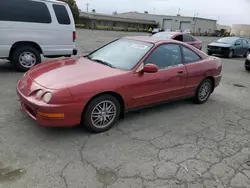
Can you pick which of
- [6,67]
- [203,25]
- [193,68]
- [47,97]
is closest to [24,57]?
[6,67]

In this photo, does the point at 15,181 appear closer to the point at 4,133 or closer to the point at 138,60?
the point at 4,133

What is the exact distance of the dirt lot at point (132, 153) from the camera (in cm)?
272

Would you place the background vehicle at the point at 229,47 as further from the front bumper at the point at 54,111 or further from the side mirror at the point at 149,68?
the front bumper at the point at 54,111

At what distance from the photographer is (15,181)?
8.45 feet

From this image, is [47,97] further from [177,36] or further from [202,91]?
[177,36]

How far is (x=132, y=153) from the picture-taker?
3.26 m

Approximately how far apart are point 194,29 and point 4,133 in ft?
229

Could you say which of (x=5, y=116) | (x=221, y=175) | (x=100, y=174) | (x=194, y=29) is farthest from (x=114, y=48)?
(x=194, y=29)

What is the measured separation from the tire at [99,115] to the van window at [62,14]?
14.9 ft

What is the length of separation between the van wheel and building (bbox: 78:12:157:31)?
1799 inches

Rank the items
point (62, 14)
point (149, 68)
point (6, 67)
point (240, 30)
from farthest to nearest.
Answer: point (240, 30) < point (6, 67) < point (62, 14) < point (149, 68)

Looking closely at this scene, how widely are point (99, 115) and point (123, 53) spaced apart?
135cm

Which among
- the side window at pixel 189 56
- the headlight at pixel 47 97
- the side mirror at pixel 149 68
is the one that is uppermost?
the side window at pixel 189 56

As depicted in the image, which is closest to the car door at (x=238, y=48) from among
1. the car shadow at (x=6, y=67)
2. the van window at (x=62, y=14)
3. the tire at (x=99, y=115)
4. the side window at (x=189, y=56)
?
the side window at (x=189, y=56)
